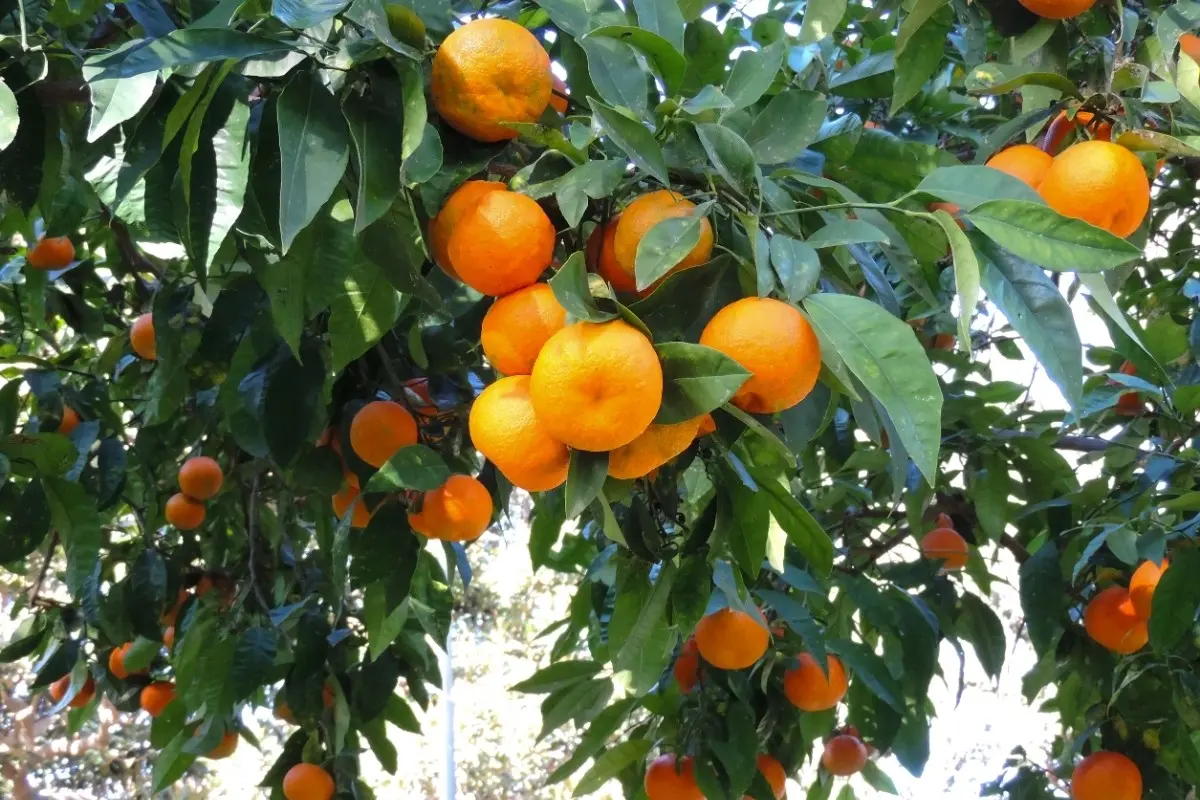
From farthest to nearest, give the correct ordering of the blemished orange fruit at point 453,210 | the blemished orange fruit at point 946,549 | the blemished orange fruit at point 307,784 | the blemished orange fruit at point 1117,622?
the blemished orange fruit at point 946,549 < the blemished orange fruit at point 307,784 < the blemished orange fruit at point 1117,622 < the blemished orange fruit at point 453,210

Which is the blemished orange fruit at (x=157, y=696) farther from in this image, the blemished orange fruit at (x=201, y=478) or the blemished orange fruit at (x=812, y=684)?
the blemished orange fruit at (x=812, y=684)

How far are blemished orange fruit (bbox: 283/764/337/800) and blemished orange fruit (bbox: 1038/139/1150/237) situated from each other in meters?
1.33

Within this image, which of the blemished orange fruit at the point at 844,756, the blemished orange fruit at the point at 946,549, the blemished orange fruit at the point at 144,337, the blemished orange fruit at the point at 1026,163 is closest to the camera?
the blemished orange fruit at the point at 1026,163

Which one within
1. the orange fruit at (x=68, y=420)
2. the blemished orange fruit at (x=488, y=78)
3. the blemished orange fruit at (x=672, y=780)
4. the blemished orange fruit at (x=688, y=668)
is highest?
the blemished orange fruit at (x=488, y=78)

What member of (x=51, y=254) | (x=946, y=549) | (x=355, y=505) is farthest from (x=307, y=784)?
(x=946, y=549)

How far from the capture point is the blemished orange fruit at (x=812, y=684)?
155cm

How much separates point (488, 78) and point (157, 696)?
1.75 meters

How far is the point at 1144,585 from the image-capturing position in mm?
1359

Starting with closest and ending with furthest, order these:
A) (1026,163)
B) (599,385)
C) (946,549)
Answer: (599,385), (1026,163), (946,549)

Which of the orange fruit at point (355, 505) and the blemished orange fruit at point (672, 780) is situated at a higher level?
the orange fruit at point (355, 505)

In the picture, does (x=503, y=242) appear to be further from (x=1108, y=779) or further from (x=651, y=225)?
(x=1108, y=779)

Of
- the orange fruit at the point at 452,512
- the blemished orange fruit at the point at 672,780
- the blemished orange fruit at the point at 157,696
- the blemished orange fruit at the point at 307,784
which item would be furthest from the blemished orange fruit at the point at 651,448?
the blemished orange fruit at the point at 157,696

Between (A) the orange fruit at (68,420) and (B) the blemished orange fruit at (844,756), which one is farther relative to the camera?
(B) the blemished orange fruit at (844,756)

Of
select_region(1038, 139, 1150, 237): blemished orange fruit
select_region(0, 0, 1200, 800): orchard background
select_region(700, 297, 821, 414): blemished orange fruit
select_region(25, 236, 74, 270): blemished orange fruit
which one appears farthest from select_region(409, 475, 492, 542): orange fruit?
select_region(25, 236, 74, 270): blemished orange fruit
